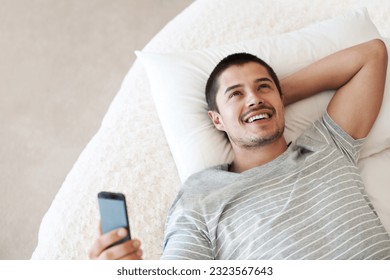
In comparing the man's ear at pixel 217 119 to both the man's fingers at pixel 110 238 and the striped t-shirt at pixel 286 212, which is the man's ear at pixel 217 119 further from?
the man's fingers at pixel 110 238

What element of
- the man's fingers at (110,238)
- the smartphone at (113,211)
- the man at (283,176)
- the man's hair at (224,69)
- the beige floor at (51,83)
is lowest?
the man's fingers at (110,238)

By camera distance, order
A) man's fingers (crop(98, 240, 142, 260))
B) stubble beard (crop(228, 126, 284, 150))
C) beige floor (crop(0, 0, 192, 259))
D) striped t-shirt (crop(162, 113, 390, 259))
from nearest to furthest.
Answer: man's fingers (crop(98, 240, 142, 260)), striped t-shirt (crop(162, 113, 390, 259)), stubble beard (crop(228, 126, 284, 150)), beige floor (crop(0, 0, 192, 259))

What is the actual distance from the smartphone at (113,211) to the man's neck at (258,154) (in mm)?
426

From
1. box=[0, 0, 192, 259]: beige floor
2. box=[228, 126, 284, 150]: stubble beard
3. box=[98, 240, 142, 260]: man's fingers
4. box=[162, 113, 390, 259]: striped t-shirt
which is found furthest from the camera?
box=[0, 0, 192, 259]: beige floor

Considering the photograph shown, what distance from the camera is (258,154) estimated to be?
1022mm

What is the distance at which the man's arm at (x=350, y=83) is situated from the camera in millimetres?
1007

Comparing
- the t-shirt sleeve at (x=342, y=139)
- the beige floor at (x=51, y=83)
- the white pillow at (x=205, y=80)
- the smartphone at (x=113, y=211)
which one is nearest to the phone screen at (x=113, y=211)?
the smartphone at (x=113, y=211)

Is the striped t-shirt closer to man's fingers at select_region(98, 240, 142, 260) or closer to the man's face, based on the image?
the man's face

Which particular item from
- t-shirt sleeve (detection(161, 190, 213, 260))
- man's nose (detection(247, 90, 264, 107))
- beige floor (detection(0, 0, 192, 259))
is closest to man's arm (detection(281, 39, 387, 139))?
man's nose (detection(247, 90, 264, 107))

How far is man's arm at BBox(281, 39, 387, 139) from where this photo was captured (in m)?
1.01

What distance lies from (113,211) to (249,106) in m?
0.45

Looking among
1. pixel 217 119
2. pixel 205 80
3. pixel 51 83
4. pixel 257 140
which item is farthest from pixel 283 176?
pixel 51 83

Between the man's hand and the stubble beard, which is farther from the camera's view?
the stubble beard

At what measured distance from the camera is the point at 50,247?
37.8 inches
